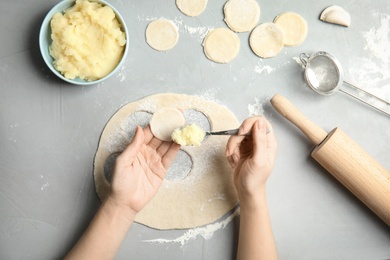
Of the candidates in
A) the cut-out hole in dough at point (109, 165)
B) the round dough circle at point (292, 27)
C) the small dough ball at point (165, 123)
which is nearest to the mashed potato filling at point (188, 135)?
the small dough ball at point (165, 123)

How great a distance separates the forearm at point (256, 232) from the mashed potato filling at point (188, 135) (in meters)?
0.29

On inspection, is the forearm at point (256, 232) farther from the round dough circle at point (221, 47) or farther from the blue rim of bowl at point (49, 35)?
the blue rim of bowl at point (49, 35)

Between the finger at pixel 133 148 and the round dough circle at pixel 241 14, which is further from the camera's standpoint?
the round dough circle at pixel 241 14

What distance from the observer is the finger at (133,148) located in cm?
126

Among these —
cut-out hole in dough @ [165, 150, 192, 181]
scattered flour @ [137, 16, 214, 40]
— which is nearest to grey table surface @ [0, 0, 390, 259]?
scattered flour @ [137, 16, 214, 40]

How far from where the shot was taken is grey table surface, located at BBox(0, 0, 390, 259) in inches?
58.1

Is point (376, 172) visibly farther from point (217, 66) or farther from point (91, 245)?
point (91, 245)

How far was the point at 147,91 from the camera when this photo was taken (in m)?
1.50

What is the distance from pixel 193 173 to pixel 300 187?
44 cm

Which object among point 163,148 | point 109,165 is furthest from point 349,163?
point 109,165

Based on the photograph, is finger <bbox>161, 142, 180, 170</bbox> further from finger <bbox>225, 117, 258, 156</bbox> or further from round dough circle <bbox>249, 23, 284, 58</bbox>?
round dough circle <bbox>249, 23, 284, 58</bbox>

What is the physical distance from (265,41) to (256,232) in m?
0.75

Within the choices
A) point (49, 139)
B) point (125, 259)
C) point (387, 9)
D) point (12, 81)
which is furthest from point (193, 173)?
point (387, 9)

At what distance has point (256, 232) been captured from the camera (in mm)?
1361
